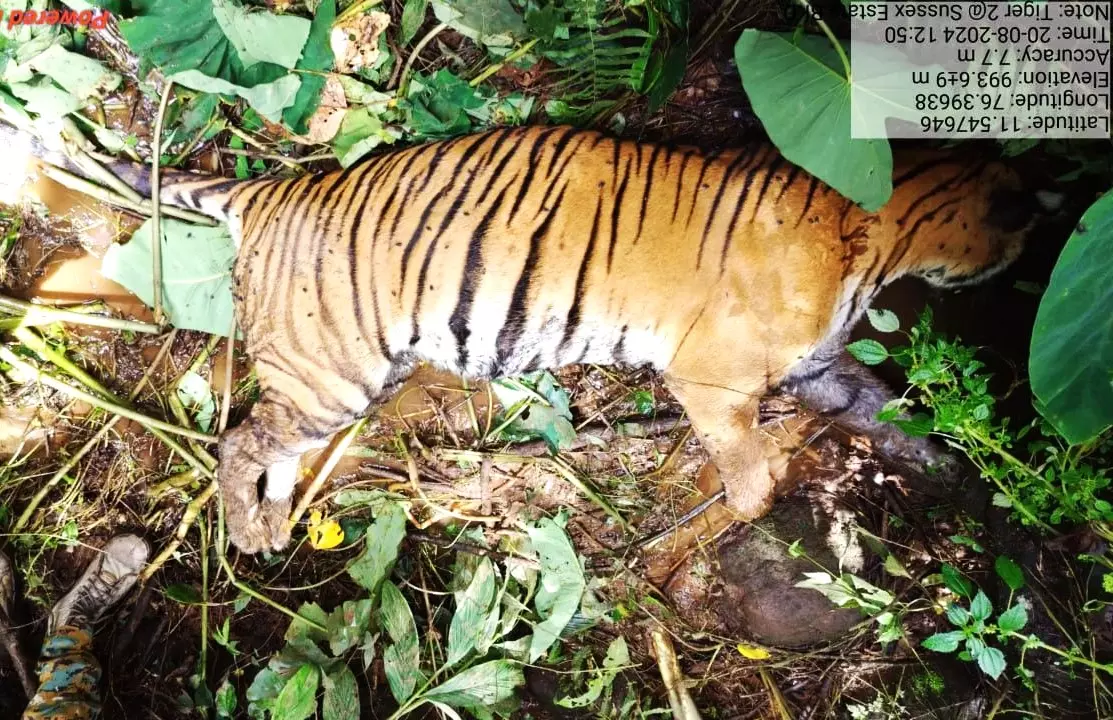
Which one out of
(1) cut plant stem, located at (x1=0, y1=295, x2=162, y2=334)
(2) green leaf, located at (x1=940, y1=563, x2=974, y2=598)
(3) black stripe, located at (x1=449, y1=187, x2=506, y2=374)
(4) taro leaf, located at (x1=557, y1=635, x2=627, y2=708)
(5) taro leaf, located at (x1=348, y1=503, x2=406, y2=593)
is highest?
(3) black stripe, located at (x1=449, y1=187, x2=506, y2=374)

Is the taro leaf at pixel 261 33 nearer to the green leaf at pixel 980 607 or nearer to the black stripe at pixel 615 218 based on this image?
the black stripe at pixel 615 218

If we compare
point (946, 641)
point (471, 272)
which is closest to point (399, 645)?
point (471, 272)

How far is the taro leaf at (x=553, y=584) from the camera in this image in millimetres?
2977

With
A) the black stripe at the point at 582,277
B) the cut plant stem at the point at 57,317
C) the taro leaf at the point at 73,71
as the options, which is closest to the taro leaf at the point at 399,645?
the black stripe at the point at 582,277

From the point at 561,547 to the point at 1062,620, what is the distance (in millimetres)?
1844

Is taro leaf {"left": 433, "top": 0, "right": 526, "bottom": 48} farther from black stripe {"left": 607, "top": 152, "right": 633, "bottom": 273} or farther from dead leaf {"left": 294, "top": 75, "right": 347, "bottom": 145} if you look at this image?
black stripe {"left": 607, "top": 152, "right": 633, "bottom": 273}

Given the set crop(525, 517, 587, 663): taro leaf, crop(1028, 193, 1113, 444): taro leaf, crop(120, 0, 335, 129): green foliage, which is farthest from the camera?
crop(525, 517, 587, 663): taro leaf

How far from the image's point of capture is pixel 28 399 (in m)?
3.28

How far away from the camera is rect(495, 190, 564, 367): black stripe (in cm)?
265

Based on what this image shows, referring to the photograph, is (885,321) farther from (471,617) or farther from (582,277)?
(471,617)

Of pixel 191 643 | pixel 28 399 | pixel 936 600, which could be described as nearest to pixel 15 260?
pixel 28 399

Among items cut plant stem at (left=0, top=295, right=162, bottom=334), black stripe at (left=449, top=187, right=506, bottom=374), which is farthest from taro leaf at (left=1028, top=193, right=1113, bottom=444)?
cut plant stem at (left=0, top=295, right=162, bottom=334)

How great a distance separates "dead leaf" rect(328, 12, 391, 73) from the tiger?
1.57 ft

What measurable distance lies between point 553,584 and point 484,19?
2341 mm
